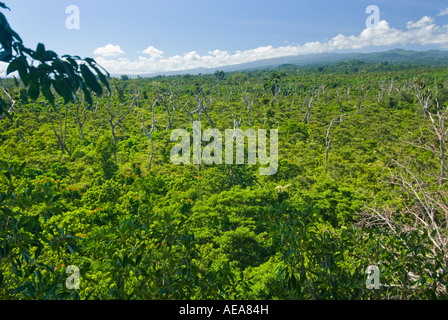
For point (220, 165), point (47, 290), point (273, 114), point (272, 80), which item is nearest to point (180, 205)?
point (220, 165)

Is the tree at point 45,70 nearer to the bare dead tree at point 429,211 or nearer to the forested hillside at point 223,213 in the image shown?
the forested hillside at point 223,213

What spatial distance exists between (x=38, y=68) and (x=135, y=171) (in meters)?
14.0

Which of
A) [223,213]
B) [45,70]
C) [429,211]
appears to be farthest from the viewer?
[223,213]

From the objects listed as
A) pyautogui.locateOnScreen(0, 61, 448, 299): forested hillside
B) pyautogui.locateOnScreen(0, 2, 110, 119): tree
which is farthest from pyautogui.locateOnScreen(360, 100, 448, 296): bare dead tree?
pyautogui.locateOnScreen(0, 2, 110, 119): tree

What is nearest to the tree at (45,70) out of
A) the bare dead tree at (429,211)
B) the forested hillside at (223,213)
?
the forested hillside at (223,213)

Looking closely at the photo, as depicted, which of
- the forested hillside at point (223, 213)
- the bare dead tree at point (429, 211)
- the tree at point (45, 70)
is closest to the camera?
the tree at point (45, 70)

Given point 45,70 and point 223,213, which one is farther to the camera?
point 223,213

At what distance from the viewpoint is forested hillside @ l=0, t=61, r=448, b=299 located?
2064 millimetres

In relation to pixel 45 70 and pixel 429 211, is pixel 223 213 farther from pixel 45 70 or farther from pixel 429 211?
pixel 45 70

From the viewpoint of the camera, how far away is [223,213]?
877cm

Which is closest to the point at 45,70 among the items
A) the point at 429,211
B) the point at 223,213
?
the point at 429,211

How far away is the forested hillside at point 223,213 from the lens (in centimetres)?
206
